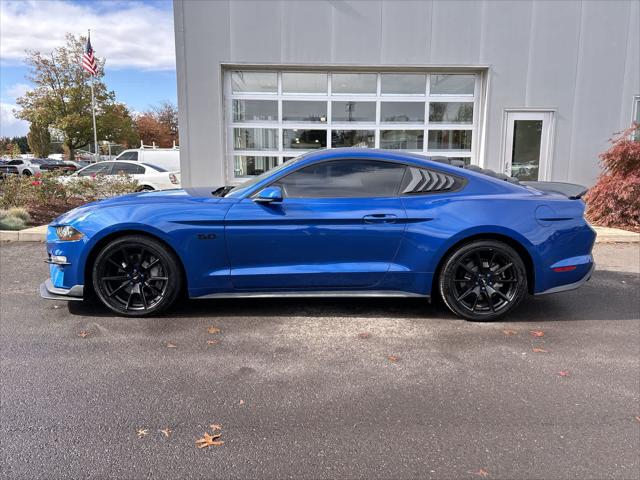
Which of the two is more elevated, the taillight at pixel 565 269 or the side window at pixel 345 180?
the side window at pixel 345 180

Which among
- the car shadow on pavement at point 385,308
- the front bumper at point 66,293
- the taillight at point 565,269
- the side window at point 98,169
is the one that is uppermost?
the side window at point 98,169

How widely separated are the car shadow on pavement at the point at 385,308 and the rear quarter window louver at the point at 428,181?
1.09 meters

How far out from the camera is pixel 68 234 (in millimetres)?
4172

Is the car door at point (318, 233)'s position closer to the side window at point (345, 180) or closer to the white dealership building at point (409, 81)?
the side window at point (345, 180)

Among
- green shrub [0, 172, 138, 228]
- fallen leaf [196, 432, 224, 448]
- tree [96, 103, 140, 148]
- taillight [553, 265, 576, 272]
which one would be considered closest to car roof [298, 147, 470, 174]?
taillight [553, 265, 576, 272]

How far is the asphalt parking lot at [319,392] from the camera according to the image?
242 centimetres

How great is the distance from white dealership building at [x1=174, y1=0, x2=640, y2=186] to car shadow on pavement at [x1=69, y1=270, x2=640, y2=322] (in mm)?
6192

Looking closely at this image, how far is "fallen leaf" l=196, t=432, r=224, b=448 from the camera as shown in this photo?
8.31ft

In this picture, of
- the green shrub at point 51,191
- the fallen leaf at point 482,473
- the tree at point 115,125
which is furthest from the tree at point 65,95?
the fallen leaf at point 482,473

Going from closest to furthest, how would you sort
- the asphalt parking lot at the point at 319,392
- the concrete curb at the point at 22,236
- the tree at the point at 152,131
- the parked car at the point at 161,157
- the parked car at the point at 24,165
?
the asphalt parking lot at the point at 319,392 < the concrete curb at the point at 22,236 < the parked car at the point at 161,157 < the parked car at the point at 24,165 < the tree at the point at 152,131

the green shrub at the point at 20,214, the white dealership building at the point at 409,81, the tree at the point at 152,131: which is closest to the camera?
the green shrub at the point at 20,214

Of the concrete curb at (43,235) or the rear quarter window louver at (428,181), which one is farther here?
the concrete curb at (43,235)

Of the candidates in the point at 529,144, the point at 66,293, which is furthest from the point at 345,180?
the point at 529,144

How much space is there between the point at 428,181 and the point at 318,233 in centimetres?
111
